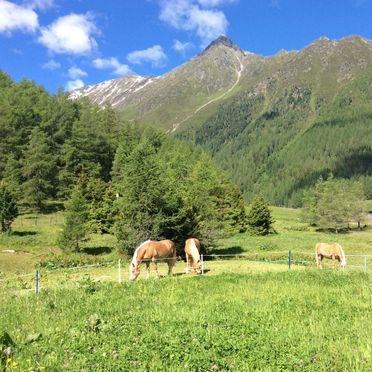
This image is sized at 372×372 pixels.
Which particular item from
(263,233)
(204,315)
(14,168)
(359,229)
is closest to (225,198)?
(263,233)

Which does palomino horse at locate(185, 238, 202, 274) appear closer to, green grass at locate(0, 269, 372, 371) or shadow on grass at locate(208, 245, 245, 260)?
green grass at locate(0, 269, 372, 371)

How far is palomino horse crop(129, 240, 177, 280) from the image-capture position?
77.1 feet

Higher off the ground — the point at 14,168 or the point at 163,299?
the point at 14,168

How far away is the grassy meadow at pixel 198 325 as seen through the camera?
358 inches

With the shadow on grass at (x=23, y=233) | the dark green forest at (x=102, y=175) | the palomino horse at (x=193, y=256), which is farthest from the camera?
the shadow on grass at (x=23, y=233)

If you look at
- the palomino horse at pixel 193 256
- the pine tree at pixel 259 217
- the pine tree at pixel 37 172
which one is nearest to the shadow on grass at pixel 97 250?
the palomino horse at pixel 193 256

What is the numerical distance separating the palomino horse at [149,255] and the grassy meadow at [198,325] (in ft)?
12.8

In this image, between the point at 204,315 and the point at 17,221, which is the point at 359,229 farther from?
the point at 204,315

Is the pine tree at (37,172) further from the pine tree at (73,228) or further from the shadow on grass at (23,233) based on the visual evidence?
the pine tree at (73,228)

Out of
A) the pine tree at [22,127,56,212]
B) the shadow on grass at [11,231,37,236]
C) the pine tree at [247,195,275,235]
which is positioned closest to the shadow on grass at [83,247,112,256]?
the shadow on grass at [11,231,37,236]

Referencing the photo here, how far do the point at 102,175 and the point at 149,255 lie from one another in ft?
223

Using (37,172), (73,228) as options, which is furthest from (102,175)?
(73,228)

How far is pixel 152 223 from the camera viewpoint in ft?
135

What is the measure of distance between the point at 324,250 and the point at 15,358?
25.4 m
